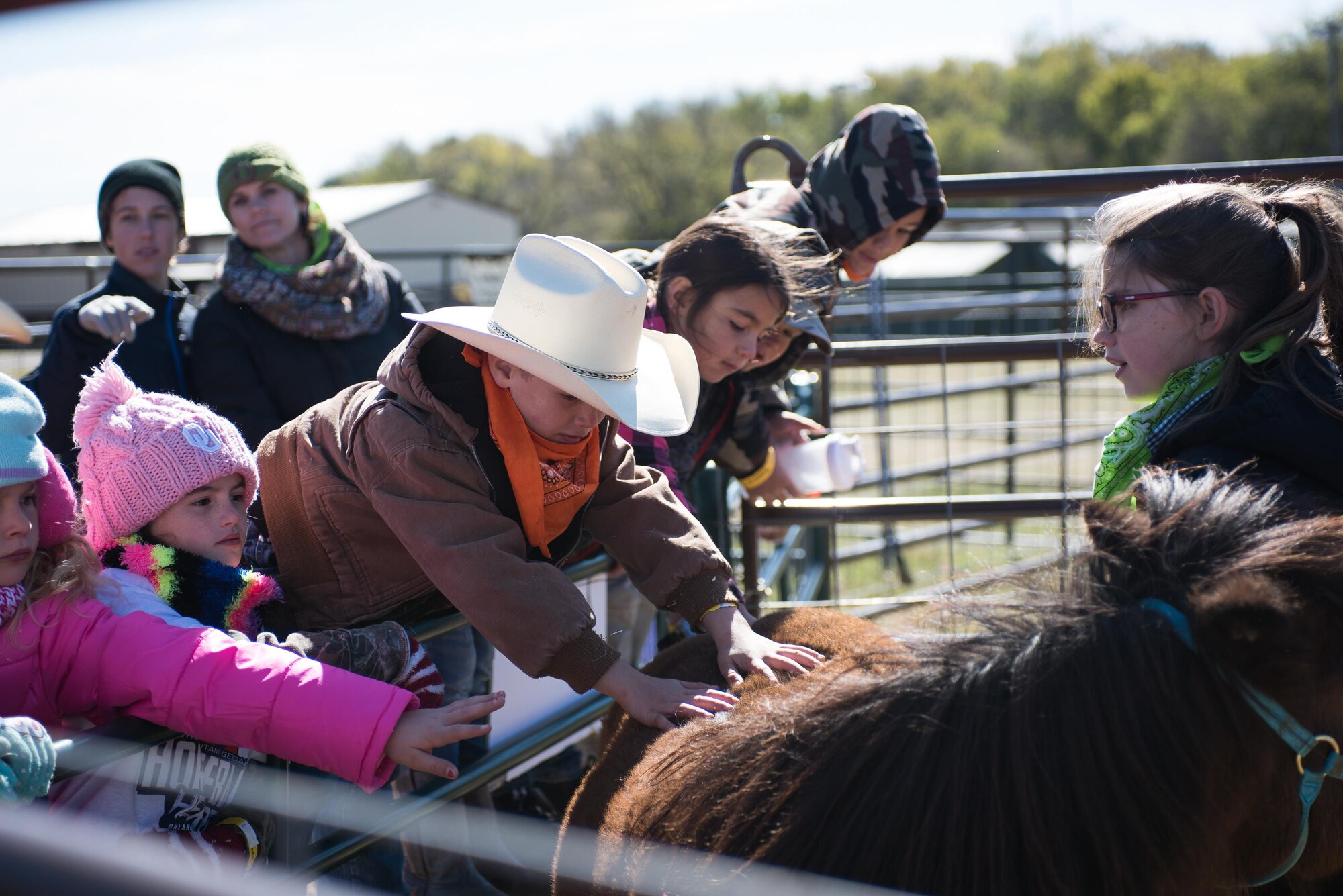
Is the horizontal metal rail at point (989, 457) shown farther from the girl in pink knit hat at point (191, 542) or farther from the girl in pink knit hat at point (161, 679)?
the girl in pink knit hat at point (161, 679)

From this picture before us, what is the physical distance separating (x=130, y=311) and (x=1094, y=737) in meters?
2.57

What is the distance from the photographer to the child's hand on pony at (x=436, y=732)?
152 cm

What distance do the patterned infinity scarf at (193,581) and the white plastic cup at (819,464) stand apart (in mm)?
1653

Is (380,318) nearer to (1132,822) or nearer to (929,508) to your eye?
(929,508)

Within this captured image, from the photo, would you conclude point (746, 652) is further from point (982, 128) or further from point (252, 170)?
point (982, 128)

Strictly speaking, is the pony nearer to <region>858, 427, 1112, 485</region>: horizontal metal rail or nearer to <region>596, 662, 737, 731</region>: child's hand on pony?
<region>596, 662, 737, 731</region>: child's hand on pony

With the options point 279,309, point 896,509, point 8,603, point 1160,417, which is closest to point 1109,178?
point 896,509

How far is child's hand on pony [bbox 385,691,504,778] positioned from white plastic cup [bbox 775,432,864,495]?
1.64m

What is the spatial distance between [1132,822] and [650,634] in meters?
2.27

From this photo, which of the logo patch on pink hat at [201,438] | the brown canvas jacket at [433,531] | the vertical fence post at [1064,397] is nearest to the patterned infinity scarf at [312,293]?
the brown canvas jacket at [433,531]

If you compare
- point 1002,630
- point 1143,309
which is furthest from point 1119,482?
point 1002,630

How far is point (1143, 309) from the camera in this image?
173 centimetres

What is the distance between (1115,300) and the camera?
5.81ft

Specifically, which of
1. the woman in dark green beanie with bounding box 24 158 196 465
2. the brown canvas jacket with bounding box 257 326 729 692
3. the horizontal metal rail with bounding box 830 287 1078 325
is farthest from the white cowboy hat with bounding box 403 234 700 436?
the horizontal metal rail with bounding box 830 287 1078 325
